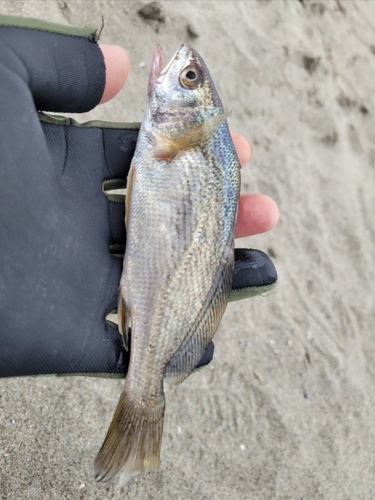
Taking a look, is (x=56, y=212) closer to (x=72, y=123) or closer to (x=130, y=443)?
(x=72, y=123)

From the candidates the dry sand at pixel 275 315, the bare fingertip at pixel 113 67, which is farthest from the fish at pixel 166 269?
the dry sand at pixel 275 315

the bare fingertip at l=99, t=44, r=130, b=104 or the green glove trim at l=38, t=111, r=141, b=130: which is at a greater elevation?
the bare fingertip at l=99, t=44, r=130, b=104

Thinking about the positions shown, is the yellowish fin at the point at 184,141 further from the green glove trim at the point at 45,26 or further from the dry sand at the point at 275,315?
the dry sand at the point at 275,315

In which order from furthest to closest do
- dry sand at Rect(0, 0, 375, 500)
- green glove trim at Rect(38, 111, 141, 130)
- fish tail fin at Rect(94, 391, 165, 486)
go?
dry sand at Rect(0, 0, 375, 500) → green glove trim at Rect(38, 111, 141, 130) → fish tail fin at Rect(94, 391, 165, 486)

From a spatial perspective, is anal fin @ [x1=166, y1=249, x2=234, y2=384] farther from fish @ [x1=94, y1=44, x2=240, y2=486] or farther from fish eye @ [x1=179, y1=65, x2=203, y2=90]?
fish eye @ [x1=179, y1=65, x2=203, y2=90]

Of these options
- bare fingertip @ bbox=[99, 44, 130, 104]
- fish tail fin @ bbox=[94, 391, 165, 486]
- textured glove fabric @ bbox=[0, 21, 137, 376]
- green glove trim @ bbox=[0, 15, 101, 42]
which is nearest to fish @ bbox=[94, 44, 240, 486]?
fish tail fin @ bbox=[94, 391, 165, 486]

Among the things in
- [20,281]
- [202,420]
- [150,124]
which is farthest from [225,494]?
[150,124]

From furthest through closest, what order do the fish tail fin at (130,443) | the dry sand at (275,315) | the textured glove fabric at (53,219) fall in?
1. the dry sand at (275,315)
2. the fish tail fin at (130,443)
3. the textured glove fabric at (53,219)

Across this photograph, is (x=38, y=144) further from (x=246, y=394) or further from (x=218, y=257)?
(x=246, y=394)
